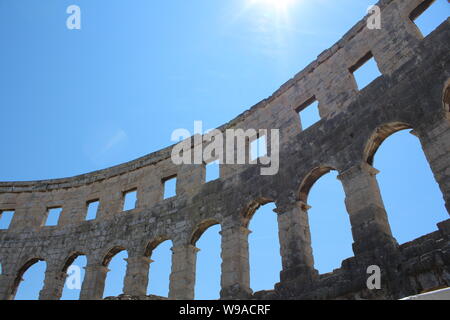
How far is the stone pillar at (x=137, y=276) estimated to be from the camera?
13.0 m

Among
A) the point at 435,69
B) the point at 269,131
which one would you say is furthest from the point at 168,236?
the point at 435,69

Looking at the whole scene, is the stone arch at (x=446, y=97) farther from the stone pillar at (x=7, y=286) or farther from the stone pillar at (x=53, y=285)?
the stone pillar at (x=7, y=286)

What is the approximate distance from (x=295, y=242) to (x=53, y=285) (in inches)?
389

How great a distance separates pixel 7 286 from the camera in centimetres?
1524

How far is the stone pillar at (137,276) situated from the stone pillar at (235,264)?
3445 millimetres

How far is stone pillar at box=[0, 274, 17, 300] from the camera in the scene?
1510 cm

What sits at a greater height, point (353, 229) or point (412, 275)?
point (353, 229)

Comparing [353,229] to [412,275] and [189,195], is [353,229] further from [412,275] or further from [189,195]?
[189,195]

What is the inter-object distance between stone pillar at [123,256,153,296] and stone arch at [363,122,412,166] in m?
8.31

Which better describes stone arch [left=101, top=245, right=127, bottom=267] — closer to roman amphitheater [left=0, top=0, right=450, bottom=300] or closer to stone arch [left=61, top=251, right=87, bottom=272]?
roman amphitheater [left=0, top=0, right=450, bottom=300]

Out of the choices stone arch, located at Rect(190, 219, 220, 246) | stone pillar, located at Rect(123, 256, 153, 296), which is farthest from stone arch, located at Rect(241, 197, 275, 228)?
stone pillar, located at Rect(123, 256, 153, 296)

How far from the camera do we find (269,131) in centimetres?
1284

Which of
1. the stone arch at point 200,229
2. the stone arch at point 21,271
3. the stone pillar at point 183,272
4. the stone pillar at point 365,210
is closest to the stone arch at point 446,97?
the stone pillar at point 365,210
